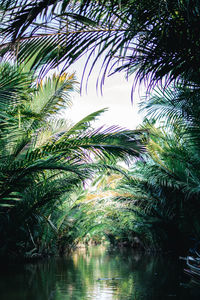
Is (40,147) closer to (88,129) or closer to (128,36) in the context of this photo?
(88,129)

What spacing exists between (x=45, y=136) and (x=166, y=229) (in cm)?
1188

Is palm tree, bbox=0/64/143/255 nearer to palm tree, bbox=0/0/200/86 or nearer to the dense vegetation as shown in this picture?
the dense vegetation

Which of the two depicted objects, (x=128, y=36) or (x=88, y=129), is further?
(x=88, y=129)

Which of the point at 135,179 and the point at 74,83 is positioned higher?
the point at 74,83

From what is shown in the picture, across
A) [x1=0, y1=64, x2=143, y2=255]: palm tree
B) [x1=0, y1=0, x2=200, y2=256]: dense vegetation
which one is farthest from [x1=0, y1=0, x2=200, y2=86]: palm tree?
[x1=0, y1=64, x2=143, y2=255]: palm tree

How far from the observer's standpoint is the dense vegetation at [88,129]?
2.65 metres

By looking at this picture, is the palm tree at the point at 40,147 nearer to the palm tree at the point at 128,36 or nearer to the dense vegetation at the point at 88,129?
→ the dense vegetation at the point at 88,129

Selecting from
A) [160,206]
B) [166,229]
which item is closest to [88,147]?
[160,206]

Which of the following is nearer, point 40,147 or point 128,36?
point 128,36

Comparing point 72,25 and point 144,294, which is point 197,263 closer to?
point 144,294

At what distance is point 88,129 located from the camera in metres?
7.88

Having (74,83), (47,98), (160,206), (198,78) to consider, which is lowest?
(160,206)

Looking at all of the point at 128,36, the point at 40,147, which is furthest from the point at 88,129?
the point at 128,36

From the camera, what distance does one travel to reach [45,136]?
852 cm
